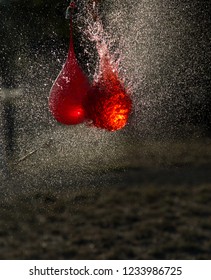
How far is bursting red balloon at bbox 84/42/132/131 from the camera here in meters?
1.03

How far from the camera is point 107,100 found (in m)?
1.03

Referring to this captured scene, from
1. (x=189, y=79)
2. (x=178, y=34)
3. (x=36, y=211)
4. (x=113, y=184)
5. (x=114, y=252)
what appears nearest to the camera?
(x=114, y=252)

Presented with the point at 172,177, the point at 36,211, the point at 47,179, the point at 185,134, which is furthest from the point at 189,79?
the point at 36,211

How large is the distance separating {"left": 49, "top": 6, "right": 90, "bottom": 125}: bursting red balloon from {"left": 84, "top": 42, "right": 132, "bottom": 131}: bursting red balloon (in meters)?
0.01

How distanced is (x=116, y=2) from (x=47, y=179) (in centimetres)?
80

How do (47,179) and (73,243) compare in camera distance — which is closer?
(73,243)

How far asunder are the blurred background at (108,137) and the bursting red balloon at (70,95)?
0.30m

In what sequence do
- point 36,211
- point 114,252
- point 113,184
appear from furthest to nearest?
point 113,184 → point 36,211 → point 114,252

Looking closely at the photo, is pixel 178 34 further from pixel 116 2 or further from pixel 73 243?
pixel 73 243

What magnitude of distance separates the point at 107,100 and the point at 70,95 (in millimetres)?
67

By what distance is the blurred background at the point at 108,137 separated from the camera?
5.66 ft

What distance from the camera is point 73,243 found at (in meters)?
1.71

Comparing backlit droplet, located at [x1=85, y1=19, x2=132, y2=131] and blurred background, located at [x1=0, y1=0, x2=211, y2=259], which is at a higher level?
blurred background, located at [x1=0, y1=0, x2=211, y2=259]

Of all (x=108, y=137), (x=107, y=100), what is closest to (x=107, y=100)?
(x=107, y=100)
